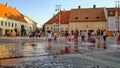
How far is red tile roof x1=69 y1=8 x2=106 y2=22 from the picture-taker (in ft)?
371

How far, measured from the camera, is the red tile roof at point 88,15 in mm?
113125

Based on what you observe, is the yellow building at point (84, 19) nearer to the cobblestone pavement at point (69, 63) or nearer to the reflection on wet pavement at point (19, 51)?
the reflection on wet pavement at point (19, 51)

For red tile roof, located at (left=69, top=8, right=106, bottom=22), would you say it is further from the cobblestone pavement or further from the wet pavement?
the cobblestone pavement

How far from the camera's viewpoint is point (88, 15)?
375 ft

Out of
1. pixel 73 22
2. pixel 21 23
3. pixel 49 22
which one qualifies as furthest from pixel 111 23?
pixel 21 23

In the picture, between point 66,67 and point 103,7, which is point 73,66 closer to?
point 66,67

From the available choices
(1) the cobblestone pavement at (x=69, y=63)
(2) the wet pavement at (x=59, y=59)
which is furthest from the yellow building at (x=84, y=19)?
(1) the cobblestone pavement at (x=69, y=63)

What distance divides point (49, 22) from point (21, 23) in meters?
13.4

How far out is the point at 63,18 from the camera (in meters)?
119

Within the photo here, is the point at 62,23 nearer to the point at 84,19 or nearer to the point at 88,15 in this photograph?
the point at 84,19

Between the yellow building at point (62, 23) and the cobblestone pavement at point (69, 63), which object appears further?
the yellow building at point (62, 23)

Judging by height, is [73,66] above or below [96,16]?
below

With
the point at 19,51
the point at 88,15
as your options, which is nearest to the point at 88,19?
the point at 88,15

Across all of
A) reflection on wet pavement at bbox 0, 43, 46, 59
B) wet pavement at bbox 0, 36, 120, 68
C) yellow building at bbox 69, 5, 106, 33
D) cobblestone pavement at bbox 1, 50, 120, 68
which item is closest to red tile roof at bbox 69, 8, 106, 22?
yellow building at bbox 69, 5, 106, 33
